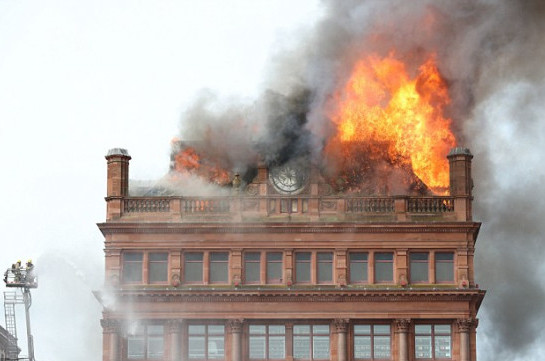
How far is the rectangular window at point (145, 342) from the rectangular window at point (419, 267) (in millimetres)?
14979

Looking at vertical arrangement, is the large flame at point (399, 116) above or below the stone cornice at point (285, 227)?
above

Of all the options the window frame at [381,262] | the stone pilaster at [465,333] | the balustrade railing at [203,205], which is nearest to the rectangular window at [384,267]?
the window frame at [381,262]

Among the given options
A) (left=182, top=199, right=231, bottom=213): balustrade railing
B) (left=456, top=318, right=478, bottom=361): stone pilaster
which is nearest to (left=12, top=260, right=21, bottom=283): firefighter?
(left=182, top=199, right=231, bottom=213): balustrade railing

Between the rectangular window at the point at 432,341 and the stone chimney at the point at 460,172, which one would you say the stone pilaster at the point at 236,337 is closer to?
the rectangular window at the point at 432,341

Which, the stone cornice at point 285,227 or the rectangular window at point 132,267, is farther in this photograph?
A: the rectangular window at point 132,267

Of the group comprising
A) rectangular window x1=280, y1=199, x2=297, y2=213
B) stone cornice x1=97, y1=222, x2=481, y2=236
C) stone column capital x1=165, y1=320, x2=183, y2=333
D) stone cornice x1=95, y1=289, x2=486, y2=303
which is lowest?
stone column capital x1=165, y1=320, x2=183, y2=333

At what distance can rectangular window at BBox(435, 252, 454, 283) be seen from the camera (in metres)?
93.2

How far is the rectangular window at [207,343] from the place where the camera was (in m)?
92.8

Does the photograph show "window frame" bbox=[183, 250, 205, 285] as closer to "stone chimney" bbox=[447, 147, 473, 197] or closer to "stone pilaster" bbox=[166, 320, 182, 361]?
"stone pilaster" bbox=[166, 320, 182, 361]

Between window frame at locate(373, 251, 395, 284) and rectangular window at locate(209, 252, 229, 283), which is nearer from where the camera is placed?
window frame at locate(373, 251, 395, 284)

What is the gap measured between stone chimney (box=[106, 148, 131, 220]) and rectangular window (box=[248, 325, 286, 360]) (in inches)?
418

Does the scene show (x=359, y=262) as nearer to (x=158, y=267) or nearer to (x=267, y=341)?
(x=267, y=341)

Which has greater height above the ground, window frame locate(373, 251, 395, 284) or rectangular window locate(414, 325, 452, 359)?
window frame locate(373, 251, 395, 284)

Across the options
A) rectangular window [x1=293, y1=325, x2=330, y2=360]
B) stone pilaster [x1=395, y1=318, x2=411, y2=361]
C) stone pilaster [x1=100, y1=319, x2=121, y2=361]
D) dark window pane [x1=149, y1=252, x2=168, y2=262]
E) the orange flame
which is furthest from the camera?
the orange flame
